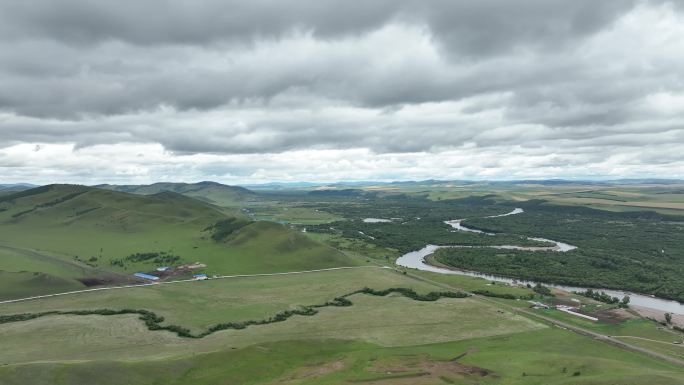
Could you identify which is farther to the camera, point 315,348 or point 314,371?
point 315,348

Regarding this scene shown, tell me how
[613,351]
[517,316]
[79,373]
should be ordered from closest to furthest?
[79,373] < [613,351] < [517,316]

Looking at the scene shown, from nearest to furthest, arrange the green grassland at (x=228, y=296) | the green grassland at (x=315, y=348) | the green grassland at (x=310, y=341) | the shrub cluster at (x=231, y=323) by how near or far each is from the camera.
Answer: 1. the green grassland at (x=315, y=348)
2. the green grassland at (x=310, y=341)
3. the shrub cluster at (x=231, y=323)
4. the green grassland at (x=228, y=296)

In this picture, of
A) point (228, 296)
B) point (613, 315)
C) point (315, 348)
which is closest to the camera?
point (315, 348)

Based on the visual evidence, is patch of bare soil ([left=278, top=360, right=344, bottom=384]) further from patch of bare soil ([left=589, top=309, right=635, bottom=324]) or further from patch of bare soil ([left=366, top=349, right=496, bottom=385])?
patch of bare soil ([left=589, top=309, right=635, bottom=324])

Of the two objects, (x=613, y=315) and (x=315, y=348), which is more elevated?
(x=315, y=348)

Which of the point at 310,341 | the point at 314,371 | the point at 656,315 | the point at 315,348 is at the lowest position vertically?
the point at 656,315

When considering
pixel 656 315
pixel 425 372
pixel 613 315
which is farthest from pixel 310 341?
pixel 656 315

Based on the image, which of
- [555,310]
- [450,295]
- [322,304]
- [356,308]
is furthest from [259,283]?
[555,310]

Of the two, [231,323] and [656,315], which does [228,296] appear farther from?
[656,315]

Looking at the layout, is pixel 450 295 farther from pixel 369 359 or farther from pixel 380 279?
pixel 369 359

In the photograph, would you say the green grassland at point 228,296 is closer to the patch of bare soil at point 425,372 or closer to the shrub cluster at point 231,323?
the shrub cluster at point 231,323

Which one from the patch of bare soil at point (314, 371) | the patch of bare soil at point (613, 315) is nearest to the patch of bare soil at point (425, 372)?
the patch of bare soil at point (314, 371)
